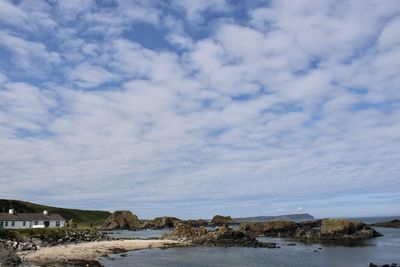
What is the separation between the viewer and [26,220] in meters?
111


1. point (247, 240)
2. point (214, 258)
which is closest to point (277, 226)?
point (247, 240)

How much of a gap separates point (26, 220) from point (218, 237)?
160 feet

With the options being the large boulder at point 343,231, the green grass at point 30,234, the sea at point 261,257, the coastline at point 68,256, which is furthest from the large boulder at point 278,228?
the green grass at point 30,234

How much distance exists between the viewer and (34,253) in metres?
64.4

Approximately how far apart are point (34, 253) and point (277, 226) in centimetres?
8227

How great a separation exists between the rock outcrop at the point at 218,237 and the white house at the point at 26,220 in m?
33.3

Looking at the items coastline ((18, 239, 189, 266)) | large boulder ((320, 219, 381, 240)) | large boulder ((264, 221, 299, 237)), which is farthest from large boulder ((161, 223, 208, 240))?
large boulder ((320, 219, 381, 240))

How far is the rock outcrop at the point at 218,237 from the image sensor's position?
9175cm

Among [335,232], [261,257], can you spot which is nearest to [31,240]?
[261,257]

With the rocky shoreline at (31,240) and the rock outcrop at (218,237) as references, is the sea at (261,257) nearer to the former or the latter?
the rock outcrop at (218,237)

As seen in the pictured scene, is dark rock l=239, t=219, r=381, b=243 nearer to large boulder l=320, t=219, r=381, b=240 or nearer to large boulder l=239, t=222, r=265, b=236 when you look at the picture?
large boulder l=320, t=219, r=381, b=240

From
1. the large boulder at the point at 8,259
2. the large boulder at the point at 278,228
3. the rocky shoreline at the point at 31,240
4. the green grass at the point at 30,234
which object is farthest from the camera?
the large boulder at the point at 278,228

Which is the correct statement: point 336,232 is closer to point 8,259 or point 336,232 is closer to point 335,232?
point 335,232

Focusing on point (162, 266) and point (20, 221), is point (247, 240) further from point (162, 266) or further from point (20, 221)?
point (20, 221)
